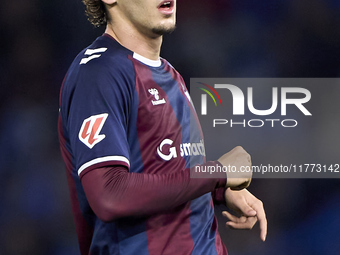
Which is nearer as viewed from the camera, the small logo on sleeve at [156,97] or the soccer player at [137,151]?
the soccer player at [137,151]

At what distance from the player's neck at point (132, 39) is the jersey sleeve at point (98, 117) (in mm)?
257

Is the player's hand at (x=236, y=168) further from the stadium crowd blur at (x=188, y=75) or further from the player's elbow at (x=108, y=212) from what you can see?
the stadium crowd blur at (x=188, y=75)

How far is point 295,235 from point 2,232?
1.90 metres

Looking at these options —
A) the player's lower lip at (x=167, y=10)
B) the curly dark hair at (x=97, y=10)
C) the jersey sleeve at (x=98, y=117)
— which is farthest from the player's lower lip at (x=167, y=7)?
the jersey sleeve at (x=98, y=117)

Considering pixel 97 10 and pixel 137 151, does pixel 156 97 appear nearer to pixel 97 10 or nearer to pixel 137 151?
pixel 137 151

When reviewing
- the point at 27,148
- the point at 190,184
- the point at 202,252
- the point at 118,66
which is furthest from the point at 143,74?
the point at 27,148

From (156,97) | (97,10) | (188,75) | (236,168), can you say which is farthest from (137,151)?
(188,75)

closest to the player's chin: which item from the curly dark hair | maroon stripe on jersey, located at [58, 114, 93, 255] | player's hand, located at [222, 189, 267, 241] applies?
the curly dark hair

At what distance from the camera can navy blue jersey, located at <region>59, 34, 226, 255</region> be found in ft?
5.05

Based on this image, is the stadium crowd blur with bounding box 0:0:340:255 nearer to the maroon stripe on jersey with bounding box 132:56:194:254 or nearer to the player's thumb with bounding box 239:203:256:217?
the player's thumb with bounding box 239:203:256:217

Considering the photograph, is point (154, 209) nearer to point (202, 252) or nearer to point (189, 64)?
point (202, 252)

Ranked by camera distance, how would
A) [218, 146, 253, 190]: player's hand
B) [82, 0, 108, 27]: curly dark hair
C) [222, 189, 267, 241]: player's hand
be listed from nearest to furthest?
[218, 146, 253, 190]: player's hand
[222, 189, 267, 241]: player's hand
[82, 0, 108, 27]: curly dark hair

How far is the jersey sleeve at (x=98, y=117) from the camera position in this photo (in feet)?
4.96

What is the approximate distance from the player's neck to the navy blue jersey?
4 cm
